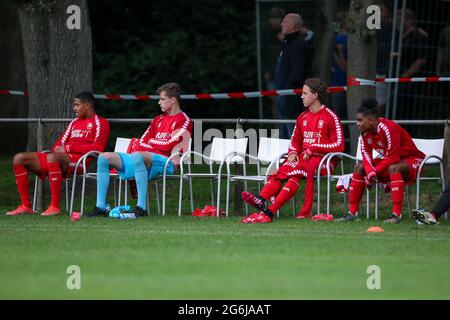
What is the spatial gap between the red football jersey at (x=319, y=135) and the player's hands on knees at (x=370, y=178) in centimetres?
75

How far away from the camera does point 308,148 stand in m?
15.2

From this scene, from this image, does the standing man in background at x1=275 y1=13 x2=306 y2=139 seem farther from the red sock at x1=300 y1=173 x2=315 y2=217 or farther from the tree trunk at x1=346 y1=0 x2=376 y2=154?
the red sock at x1=300 y1=173 x2=315 y2=217

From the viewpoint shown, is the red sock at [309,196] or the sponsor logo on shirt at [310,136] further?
the sponsor logo on shirt at [310,136]

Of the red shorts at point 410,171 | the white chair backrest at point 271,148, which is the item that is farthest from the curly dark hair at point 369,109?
the white chair backrest at point 271,148

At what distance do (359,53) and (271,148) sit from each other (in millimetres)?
2313

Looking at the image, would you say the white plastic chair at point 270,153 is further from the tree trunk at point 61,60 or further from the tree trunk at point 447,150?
the tree trunk at point 61,60

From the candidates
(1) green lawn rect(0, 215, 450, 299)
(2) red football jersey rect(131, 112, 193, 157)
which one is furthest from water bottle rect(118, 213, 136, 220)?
(2) red football jersey rect(131, 112, 193, 157)

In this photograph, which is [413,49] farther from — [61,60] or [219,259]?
[219,259]

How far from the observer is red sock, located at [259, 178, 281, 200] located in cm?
1478

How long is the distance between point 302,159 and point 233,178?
100 centimetres

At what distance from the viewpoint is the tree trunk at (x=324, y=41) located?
21984 mm

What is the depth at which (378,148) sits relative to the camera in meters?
14.6

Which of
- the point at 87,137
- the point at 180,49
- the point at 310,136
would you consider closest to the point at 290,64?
the point at 310,136
